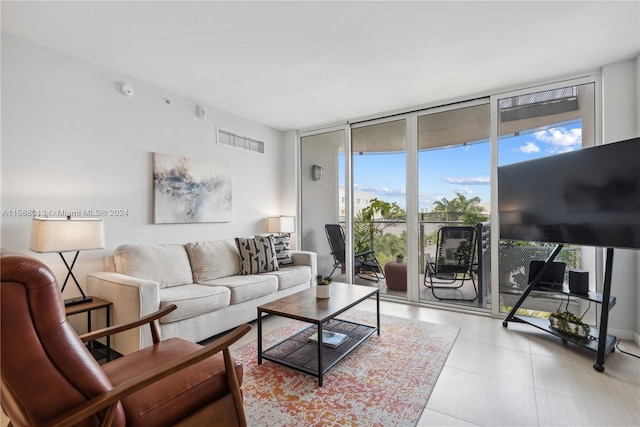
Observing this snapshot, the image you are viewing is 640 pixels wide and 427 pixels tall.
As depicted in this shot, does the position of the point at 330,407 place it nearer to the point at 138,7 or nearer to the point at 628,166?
the point at 628,166

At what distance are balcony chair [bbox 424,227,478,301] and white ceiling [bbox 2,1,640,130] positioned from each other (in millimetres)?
1644

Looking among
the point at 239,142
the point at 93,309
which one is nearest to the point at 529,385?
the point at 93,309

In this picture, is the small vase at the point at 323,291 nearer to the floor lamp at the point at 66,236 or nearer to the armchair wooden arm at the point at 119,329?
the armchair wooden arm at the point at 119,329

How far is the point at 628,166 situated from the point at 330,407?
2.56 m

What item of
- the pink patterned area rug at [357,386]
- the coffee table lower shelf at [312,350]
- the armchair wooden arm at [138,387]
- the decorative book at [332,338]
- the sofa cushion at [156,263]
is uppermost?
the sofa cushion at [156,263]

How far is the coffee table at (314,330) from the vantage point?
215cm

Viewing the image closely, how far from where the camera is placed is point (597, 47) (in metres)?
2.51

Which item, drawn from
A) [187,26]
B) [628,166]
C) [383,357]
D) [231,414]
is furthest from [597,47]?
[231,414]

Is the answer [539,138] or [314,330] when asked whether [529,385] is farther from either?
[539,138]

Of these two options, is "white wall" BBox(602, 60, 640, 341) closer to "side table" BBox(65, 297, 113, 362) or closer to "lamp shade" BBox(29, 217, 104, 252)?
"side table" BBox(65, 297, 113, 362)

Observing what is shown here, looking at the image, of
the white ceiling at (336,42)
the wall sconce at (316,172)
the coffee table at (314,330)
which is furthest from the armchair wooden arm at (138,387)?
the wall sconce at (316,172)

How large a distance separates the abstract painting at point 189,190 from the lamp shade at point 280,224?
68cm

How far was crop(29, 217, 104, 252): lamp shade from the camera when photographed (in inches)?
83.7

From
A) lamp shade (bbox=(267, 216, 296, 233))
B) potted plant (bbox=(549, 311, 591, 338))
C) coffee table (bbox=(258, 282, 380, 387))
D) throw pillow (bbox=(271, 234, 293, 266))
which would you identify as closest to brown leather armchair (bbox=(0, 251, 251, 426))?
coffee table (bbox=(258, 282, 380, 387))
